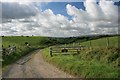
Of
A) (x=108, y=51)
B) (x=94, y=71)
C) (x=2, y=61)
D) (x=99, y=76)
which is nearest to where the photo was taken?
(x=99, y=76)

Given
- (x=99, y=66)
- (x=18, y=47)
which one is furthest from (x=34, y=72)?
(x=18, y=47)

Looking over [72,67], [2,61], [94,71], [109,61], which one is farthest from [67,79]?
[2,61]

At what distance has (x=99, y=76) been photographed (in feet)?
55.0

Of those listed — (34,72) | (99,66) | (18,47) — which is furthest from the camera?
(18,47)

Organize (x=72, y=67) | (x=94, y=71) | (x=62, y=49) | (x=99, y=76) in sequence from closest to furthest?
(x=99, y=76) < (x=94, y=71) < (x=72, y=67) < (x=62, y=49)

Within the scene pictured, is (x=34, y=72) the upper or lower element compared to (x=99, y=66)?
lower

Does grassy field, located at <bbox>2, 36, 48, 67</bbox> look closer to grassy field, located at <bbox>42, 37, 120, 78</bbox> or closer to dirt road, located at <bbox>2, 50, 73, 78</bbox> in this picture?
dirt road, located at <bbox>2, 50, 73, 78</bbox>

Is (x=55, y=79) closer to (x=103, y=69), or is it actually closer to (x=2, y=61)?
(x=103, y=69)

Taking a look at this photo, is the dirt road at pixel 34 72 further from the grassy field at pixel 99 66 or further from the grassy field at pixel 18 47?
the grassy field at pixel 18 47

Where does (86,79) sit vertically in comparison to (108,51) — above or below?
below

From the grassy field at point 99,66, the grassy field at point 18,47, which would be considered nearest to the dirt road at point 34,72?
the grassy field at point 99,66

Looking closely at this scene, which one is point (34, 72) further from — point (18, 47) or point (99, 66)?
point (18, 47)

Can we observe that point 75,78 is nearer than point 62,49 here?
Yes

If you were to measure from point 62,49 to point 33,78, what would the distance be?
930 inches
